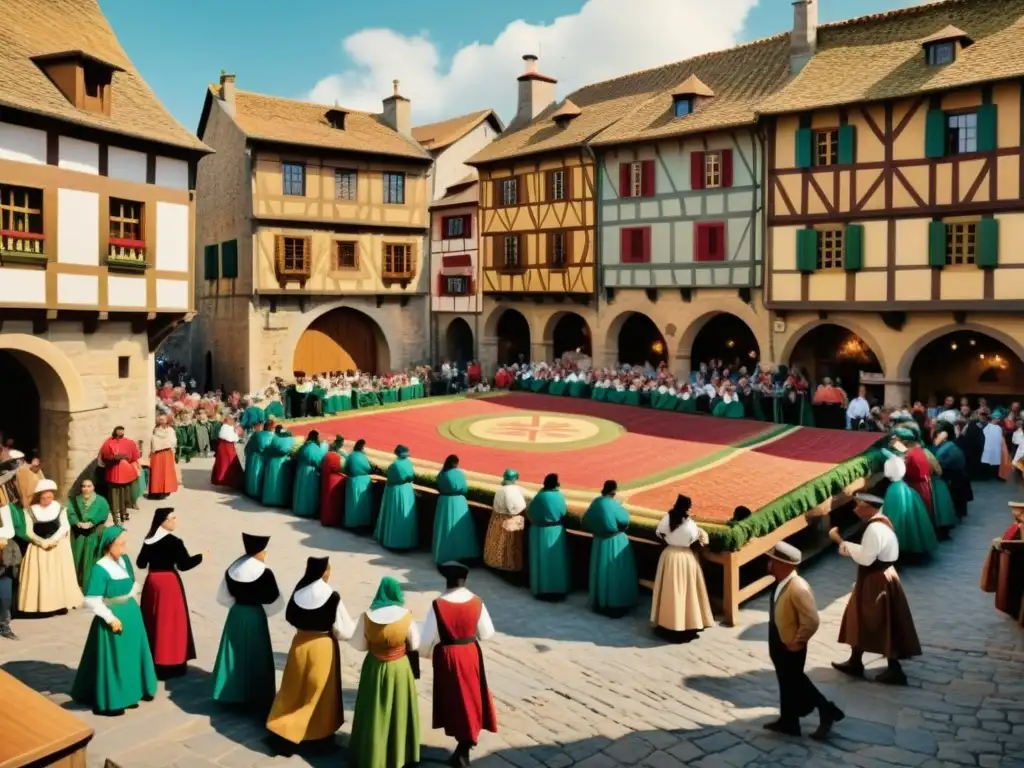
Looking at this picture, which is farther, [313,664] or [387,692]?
[313,664]

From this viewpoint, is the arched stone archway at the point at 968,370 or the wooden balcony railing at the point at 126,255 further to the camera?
the arched stone archway at the point at 968,370

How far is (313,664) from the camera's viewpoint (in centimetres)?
746

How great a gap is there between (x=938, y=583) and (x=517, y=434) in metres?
9.69

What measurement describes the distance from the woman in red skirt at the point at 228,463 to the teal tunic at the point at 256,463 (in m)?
0.73

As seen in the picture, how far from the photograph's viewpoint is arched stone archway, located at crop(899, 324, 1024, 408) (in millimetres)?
24391

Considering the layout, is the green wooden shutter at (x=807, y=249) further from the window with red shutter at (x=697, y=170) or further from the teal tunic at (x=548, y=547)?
the teal tunic at (x=548, y=547)

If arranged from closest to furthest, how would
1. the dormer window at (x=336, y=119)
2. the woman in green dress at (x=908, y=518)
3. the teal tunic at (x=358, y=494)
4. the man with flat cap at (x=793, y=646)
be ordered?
the man with flat cap at (x=793, y=646) < the woman in green dress at (x=908, y=518) < the teal tunic at (x=358, y=494) < the dormer window at (x=336, y=119)

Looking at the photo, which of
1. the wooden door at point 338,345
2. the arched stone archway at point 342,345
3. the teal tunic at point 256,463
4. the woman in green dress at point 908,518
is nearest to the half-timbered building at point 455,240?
the arched stone archway at point 342,345

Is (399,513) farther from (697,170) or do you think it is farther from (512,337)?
(512,337)

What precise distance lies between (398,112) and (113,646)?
2861 cm

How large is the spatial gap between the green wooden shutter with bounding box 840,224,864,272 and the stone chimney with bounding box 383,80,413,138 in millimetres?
17580

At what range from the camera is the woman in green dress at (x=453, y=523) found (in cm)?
1319

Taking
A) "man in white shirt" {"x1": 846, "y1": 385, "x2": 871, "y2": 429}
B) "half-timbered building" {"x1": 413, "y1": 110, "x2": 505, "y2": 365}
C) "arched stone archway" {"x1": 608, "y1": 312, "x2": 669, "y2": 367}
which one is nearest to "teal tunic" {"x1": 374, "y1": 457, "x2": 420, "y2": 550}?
"man in white shirt" {"x1": 846, "y1": 385, "x2": 871, "y2": 429}

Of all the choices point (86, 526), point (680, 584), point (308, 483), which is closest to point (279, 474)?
point (308, 483)
